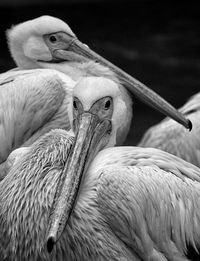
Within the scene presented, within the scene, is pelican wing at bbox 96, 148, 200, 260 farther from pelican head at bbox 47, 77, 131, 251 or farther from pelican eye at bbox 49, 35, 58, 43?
pelican eye at bbox 49, 35, 58, 43

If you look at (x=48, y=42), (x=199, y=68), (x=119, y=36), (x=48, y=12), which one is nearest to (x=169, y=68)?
(x=199, y=68)

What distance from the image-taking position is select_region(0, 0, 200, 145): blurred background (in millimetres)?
10430

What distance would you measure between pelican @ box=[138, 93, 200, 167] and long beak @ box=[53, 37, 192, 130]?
2.48ft

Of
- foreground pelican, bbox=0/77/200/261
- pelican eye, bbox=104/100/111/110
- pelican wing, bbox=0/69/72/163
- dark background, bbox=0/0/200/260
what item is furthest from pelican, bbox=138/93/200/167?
dark background, bbox=0/0/200/260

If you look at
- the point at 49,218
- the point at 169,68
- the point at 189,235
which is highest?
the point at 49,218

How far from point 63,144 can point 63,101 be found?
3.55 ft

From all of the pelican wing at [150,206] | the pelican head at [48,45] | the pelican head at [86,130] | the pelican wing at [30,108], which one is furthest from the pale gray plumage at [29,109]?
the pelican wing at [150,206]

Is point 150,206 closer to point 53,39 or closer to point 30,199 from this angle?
point 30,199

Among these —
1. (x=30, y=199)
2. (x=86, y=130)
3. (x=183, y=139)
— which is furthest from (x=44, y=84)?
(x=30, y=199)

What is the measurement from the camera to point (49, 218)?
398 cm

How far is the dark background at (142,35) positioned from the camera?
10.4m

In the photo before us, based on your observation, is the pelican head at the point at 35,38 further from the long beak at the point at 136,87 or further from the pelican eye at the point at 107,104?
the pelican eye at the point at 107,104

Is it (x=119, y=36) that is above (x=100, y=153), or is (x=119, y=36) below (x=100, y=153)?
below

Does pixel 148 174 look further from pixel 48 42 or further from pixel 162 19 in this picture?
Answer: pixel 162 19
